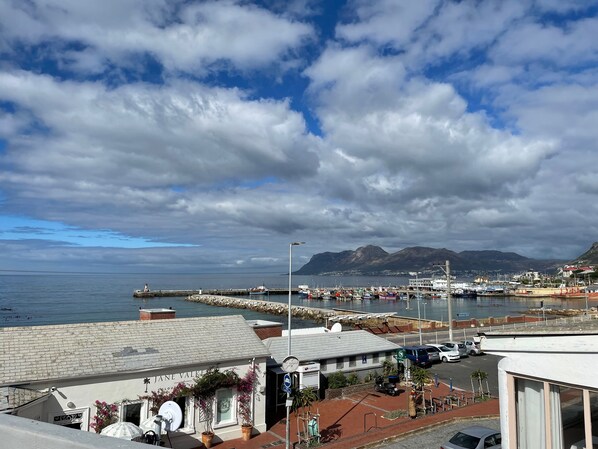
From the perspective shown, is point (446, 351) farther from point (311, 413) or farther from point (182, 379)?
point (182, 379)

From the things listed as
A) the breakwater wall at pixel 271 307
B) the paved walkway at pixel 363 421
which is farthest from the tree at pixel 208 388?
the breakwater wall at pixel 271 307

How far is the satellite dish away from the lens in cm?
1567

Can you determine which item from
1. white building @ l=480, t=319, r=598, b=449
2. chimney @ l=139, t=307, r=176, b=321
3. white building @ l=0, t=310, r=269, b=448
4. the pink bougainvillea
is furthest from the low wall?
white building @ l=480, t=319, r=598, b=449

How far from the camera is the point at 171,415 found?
622 inches

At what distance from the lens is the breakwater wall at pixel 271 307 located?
92.7 meters

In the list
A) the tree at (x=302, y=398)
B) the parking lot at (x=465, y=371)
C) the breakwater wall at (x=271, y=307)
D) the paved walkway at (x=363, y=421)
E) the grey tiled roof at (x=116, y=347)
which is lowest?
the breakwater wall at (x=271, y=307)

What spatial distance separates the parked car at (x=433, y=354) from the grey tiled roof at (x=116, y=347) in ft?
61.3

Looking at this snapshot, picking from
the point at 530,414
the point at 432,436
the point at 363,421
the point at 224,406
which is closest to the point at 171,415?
the point at 224,406

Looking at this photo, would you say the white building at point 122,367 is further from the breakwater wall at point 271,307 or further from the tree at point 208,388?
the breakwater wall at point 271,307

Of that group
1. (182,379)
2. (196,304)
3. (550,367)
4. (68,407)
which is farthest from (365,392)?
(196,304)

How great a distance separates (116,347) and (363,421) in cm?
1157

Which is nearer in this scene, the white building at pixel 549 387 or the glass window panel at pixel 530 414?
the white building at pixel 549 387

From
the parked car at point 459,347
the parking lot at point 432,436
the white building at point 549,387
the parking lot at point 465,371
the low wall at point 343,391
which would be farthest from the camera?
the parked car at point 459,347

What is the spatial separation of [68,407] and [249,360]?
282 inches
